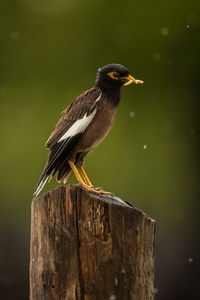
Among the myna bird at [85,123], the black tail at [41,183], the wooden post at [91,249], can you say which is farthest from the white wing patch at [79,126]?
the wooden post at [91,249]

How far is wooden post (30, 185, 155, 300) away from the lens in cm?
346

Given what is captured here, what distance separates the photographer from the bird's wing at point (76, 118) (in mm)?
4684

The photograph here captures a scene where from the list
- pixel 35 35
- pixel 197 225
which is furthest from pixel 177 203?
pixel 35 35

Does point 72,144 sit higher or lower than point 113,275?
higher

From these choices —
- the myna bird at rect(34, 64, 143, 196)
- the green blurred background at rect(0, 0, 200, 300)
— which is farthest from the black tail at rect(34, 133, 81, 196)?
the green blurred background at rect(0, 0, 200, 300)

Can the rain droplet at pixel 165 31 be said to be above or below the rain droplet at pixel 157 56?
above

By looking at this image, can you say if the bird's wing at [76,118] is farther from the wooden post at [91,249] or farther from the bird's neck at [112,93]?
the wooden post at [91,249]

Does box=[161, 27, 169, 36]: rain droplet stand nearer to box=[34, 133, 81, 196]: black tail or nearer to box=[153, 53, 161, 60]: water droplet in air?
box=[153, 53, 161, 60]: water droplet in air

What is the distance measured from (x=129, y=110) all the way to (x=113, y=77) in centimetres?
501

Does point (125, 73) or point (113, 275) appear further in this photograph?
point (125, 73)

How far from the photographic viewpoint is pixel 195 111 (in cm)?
1032

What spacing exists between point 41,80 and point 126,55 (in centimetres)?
151

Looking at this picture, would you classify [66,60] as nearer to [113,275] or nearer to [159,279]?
[159,279]

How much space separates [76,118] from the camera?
189 inches
